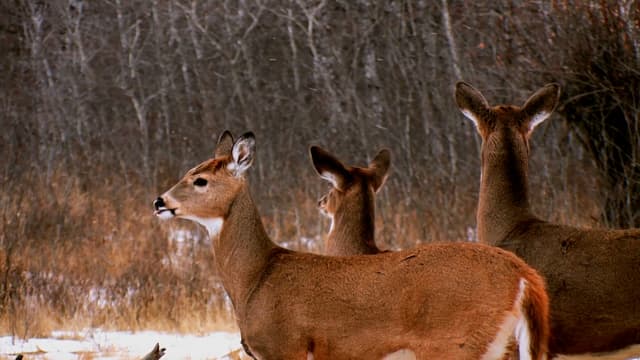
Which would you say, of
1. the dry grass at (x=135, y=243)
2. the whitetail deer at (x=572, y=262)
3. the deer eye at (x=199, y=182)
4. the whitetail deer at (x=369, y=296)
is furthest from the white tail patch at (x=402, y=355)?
the dry grass at (x=135, y=243)

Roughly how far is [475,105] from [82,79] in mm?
15752

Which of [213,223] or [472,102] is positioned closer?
[213,223]

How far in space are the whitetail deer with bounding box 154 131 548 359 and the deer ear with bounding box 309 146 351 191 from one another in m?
1.35

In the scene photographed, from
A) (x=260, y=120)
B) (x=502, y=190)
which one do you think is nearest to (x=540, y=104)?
(x=502, y=190)

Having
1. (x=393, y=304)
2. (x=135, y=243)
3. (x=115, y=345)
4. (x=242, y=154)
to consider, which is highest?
(x=242, y=154)

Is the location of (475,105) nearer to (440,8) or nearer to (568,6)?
(568,6)

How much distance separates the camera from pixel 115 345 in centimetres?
955

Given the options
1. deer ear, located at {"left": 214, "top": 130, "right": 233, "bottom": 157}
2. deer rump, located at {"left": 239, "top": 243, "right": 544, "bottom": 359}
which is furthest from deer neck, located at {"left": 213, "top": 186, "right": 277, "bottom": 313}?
deer ear, located at {"left": 214, "top": 130, "right": 233, "bottom": 157}

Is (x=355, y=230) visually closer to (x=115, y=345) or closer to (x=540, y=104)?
(x=540, y=104)

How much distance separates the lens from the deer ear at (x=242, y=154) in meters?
6.89

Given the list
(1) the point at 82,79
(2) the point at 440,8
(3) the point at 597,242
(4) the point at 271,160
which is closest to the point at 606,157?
(3) the point at 597,242

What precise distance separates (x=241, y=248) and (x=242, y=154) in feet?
1.77

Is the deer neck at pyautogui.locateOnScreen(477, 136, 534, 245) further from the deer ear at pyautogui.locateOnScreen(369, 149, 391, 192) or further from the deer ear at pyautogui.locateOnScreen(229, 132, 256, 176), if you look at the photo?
the deer ear at pyautogui.locateOnScreen(229, 132, 256, 176)

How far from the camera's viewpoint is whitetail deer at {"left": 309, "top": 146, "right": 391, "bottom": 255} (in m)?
7.96
